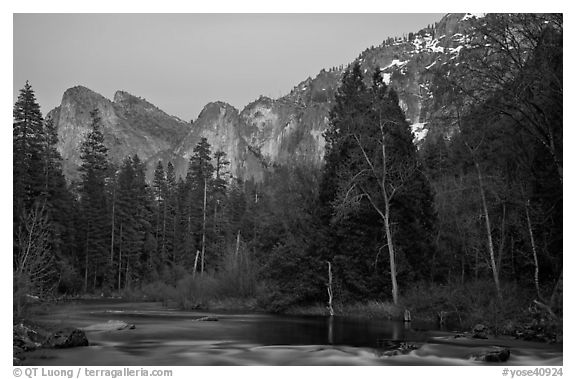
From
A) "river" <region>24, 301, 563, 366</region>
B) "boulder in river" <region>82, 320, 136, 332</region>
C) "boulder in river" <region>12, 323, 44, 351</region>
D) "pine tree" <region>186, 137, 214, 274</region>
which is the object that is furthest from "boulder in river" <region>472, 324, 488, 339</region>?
"pine tree" <region>186, 137, 214, 274</region>

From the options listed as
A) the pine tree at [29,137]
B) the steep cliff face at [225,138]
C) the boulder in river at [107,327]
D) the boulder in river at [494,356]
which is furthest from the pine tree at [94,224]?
the steep cliff face at [225,138]

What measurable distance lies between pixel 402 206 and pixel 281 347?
15749mm

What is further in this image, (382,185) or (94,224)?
(94,224)

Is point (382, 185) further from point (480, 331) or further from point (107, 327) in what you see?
point (107, 327)

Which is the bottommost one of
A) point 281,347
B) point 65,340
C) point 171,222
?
point 281,347

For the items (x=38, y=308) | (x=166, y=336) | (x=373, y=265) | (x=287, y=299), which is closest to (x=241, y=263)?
(x=287, y=299)

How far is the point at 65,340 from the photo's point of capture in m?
15.7

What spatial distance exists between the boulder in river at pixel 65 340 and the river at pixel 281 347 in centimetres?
39

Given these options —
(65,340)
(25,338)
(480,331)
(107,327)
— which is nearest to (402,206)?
(480,331)

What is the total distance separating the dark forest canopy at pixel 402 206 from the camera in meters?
20.1

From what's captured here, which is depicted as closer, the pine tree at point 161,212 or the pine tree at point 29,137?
the pine tree at point 29,137

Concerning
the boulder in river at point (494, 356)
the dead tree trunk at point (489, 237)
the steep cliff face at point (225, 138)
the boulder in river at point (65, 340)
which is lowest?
the boulder in river at point (494, 356)

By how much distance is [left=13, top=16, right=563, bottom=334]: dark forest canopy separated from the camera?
20062 mm

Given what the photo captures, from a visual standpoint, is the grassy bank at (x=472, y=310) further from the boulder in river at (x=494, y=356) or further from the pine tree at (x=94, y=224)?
the pine tree at (x=94, y=224)
